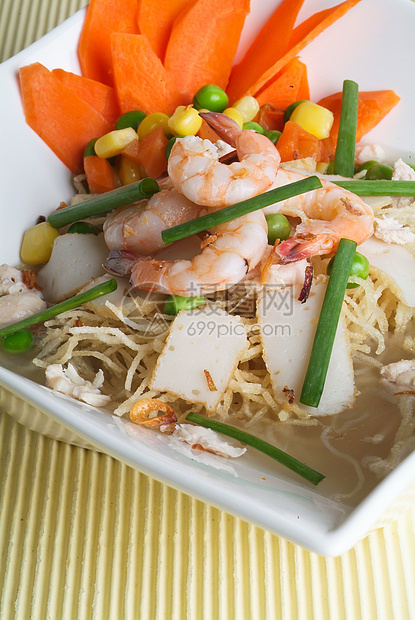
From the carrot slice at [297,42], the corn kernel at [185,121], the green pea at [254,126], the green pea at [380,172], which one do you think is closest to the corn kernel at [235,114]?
the green pea at [254,126]

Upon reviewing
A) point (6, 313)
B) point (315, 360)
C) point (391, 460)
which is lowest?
point (391, 460)

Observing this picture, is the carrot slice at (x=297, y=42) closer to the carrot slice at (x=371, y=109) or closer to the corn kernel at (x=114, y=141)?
the carrot slice at (x=371, y=109)

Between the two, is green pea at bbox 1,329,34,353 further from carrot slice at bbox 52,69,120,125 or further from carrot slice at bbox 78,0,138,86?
carrot slice at bbox 78,0,138,86

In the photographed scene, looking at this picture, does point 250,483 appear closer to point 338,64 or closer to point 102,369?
point 102,369

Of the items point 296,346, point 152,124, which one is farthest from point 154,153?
point 296,346

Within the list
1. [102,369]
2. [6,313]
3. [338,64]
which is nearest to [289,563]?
[102,369]

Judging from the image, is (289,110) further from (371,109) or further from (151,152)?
(151,152)
